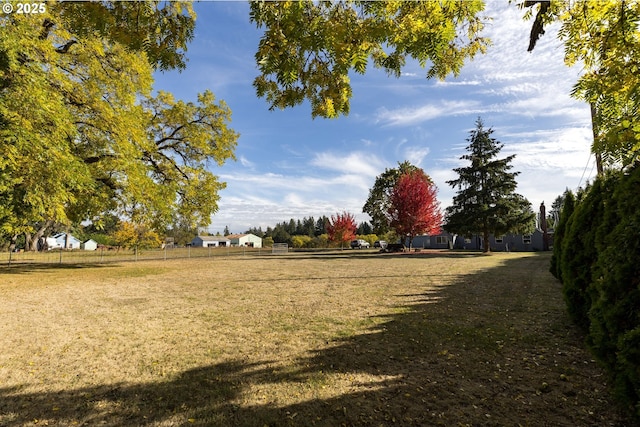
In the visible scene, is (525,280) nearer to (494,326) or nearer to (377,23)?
(494,326)

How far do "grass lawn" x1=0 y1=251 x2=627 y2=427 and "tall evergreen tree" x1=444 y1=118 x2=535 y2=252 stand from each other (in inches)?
974

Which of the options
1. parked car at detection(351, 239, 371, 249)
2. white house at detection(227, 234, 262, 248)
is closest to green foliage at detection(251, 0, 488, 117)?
parked car at detection(351, 239, 371, 249)

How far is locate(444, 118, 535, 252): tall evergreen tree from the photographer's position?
30.1m

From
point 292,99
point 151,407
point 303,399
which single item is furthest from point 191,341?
point 292,99

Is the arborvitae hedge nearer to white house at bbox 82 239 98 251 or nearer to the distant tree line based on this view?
the distant tree line

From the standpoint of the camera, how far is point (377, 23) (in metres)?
2.85

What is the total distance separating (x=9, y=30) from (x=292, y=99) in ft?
41.2

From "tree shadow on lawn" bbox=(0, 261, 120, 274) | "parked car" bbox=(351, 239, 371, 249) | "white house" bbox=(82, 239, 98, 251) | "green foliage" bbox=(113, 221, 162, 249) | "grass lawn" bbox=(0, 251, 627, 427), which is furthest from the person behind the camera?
"white house" bbox=(82, 239, 98, 251)

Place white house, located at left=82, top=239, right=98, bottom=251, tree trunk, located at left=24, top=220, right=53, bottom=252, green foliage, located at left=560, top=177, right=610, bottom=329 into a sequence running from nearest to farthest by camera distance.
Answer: green foliage, located at left=560, top=177, right=610, bottom=329 < tree trunk, located at left=24, top=220, right=53, bottom=252 < white house, located at left=82, top=239, right=98, bottom=251

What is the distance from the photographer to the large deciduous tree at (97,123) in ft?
11.9

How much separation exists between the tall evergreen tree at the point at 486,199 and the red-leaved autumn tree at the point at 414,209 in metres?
2.58

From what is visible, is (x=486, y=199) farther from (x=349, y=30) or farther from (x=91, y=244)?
(x=91, y=244)

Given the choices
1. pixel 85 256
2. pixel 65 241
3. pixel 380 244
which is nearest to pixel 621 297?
pixel 85 256

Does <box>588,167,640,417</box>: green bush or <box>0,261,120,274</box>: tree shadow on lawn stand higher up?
<box>588,167,640,417</box>: green bush
